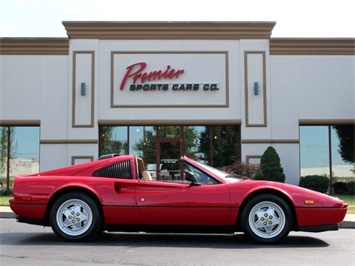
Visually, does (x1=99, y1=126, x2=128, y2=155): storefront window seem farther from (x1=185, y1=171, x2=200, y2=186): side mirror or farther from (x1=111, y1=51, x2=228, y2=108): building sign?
(x1=185, y1=171, x2=200, y2=186): side mirror

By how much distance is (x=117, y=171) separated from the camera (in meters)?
7.48

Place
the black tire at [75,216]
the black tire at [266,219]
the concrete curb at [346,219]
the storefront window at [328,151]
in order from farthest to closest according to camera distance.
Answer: the storefront window at [328,151]
the concrete curb at [346,219]
the black tire at [75,216]
the black tire at [266,219]

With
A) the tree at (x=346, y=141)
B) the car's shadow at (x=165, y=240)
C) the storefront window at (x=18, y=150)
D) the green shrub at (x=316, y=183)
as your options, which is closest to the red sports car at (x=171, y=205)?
the car's shadow at (x=165, y=240)

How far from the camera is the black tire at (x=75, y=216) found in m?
7.15

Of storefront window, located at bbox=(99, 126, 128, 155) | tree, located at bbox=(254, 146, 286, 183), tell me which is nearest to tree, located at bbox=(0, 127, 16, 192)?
storefront window, located at bbox=(99, 126, 128, 155)

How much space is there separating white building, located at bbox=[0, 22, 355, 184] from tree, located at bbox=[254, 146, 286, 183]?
0.74 metres

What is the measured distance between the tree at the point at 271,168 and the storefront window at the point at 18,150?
8.71 meters

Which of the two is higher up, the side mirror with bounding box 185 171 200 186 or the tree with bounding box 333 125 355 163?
the tree with bounding box 333 125 355 163

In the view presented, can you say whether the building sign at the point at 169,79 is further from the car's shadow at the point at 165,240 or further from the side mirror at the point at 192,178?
the side mirror at the point at 192,178

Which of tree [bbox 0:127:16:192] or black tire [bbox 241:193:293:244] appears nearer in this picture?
black tire [bbox 241:193:293:244]

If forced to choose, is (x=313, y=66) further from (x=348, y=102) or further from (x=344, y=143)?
(x=344, y=143)

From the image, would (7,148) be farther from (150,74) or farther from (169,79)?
(169,79)

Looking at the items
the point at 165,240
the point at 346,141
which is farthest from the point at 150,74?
the point at 165,240

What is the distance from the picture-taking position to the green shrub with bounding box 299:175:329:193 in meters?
18.6
